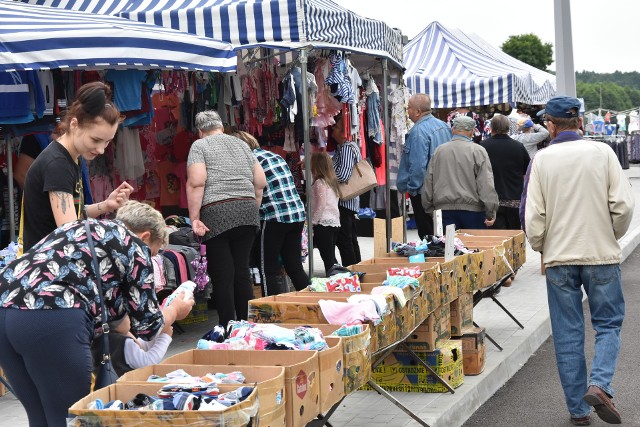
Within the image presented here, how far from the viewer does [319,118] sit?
1063 cm

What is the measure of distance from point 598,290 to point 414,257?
4.62ft

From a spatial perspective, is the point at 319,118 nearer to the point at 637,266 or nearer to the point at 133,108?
the point at 133,108

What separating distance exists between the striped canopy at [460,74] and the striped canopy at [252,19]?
8301 millimetres

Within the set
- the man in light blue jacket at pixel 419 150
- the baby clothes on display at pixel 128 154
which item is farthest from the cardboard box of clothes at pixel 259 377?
the man in light blue jacket at pixel 419 150

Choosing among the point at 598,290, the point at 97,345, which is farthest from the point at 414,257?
the point at 97,345

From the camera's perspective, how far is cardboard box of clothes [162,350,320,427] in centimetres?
390

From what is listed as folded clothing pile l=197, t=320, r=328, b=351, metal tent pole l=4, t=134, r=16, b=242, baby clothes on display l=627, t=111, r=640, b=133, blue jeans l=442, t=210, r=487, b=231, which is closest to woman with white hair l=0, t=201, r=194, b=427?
folded clothing pile l=197, t=320, r=328, b=351

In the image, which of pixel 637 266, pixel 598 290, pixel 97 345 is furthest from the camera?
pixel 637 266

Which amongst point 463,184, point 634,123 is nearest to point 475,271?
point 463,184

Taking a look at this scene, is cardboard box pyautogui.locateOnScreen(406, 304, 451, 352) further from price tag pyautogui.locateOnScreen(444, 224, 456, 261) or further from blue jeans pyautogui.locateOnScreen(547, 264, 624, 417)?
blue jeans pyautogui.locateOnScreen(547, 264, 624, 417)

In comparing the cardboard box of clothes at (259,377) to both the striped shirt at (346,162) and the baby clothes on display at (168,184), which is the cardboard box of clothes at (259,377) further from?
the striped shirt at (346,162)

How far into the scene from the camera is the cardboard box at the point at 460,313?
7312 mm

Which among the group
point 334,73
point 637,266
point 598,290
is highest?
point 334,73

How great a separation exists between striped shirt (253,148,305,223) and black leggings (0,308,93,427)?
527cm
